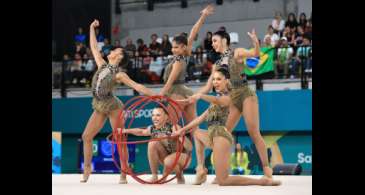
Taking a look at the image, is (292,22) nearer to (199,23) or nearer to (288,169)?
(288,169)

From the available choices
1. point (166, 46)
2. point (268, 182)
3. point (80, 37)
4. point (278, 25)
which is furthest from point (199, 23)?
point (80, 37)

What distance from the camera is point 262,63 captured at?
40.7 feet

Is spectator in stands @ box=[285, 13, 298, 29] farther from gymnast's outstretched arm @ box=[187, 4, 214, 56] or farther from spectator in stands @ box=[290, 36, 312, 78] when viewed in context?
gymnast's outstretched arm @ box=[187, 4, 214, 56]

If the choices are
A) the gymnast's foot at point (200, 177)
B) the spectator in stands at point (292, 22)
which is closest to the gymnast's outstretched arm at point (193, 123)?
the gymnast's foot at point (200, 177)

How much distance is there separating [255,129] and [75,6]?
12.0 meters

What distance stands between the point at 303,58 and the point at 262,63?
800 mm

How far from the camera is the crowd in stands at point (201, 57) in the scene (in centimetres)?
1231

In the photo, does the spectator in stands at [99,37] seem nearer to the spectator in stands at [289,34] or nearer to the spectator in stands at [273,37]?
the spectator in stands at [273,37]

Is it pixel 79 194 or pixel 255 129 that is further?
pixel 255 129

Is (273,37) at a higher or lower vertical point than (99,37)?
lower

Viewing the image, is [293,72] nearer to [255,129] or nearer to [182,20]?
[182,20]
